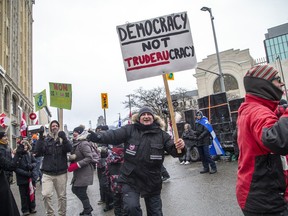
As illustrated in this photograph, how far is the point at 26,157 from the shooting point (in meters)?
6.69

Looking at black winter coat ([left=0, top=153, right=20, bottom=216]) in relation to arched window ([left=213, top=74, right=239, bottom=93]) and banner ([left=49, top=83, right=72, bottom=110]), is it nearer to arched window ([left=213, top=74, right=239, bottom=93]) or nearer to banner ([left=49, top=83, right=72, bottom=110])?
banner ([left=49, top=83, right=72, bottom=110])

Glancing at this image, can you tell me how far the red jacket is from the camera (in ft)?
6.07

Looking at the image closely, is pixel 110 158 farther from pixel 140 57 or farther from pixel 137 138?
pixel 140 57

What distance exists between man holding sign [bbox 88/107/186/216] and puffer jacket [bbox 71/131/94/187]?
5.99 feet

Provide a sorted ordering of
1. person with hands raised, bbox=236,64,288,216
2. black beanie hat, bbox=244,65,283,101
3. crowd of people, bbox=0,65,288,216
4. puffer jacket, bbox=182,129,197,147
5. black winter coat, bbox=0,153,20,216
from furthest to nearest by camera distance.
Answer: puffer jacket, bbox=182,129,197,147
black winter coat, bbox=0,153,20,216
black beanie hat, bbox=244,65,283,101
crowd of people, bbox=0,65,288,216
person with hands raised, bbox=236,64,288,216

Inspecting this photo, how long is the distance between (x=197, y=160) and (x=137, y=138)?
355 inches

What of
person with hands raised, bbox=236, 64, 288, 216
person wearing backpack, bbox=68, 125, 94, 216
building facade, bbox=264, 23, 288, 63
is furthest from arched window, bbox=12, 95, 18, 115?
building facade, bbox=264, 23, 288, 63

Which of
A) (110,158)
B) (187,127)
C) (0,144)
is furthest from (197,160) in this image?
(0,144)

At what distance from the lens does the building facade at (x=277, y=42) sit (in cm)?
9154

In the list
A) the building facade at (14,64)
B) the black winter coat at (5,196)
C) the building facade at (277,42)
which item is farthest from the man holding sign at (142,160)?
the building facade at (277,42)

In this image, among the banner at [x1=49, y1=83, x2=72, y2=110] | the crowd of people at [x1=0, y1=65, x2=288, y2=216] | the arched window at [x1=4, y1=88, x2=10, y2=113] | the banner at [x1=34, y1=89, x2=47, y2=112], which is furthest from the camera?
the arched window at [x1=4, y1=88, x2=10, y2=113]

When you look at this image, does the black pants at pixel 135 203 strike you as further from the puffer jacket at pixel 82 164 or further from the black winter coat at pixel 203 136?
the black winter coat at pixel 203 136

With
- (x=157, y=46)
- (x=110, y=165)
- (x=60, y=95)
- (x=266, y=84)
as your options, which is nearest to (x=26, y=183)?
(x=60, y=95)

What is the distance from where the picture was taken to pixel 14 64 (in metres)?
32.4
